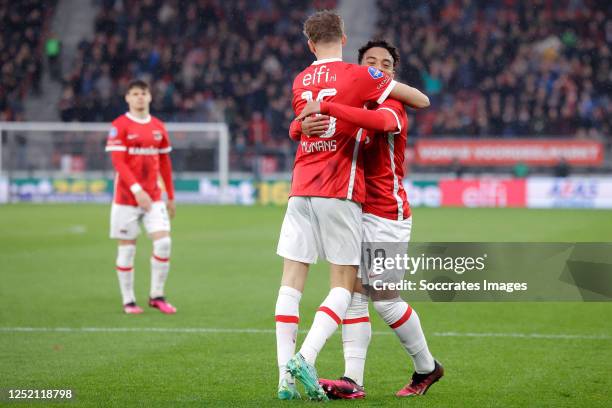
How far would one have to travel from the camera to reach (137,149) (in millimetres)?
9797

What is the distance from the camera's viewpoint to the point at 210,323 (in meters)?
8.79

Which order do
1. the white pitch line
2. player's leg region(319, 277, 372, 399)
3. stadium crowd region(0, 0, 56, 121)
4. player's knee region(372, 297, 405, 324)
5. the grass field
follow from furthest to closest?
stadium crowd region(0, 0, 56, 121) < the white pitch line < the grass field < player's knee region(372, 297, 405, 324) < player's leg region(319, 277, 372, 399)

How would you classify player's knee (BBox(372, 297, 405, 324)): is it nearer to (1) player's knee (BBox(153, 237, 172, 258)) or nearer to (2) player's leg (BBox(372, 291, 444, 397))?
(2) player's leg (BBox(372, 291, 444, 397))

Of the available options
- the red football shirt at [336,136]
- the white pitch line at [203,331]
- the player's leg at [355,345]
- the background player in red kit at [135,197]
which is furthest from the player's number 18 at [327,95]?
the background player in red kit at [135,197]

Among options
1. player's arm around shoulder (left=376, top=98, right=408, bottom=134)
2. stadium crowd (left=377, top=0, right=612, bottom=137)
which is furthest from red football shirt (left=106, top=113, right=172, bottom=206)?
stadium crowd (left=377, top=0, right=612, bottom=137)

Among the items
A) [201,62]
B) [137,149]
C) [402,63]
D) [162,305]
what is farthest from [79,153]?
[162,305]

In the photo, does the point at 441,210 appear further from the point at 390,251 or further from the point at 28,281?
the point at 390,251

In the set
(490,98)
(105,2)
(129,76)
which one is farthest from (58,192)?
(490,98)

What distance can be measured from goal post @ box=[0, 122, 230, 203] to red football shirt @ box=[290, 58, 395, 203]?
2325 centimetres

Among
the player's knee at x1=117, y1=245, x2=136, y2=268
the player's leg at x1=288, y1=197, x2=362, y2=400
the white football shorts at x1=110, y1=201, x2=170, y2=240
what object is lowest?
the player's knee at x1=117, y1=245, x2=136, y2=268

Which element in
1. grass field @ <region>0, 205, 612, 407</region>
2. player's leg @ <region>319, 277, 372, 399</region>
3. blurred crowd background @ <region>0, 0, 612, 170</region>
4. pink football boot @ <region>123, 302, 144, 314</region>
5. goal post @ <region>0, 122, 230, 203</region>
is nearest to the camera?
player's leg @ <region>319, 277, 372, 399</region>

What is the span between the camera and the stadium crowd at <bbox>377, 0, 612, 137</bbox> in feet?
97.8

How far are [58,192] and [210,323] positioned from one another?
21.1 meters

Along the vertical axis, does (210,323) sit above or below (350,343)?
below
